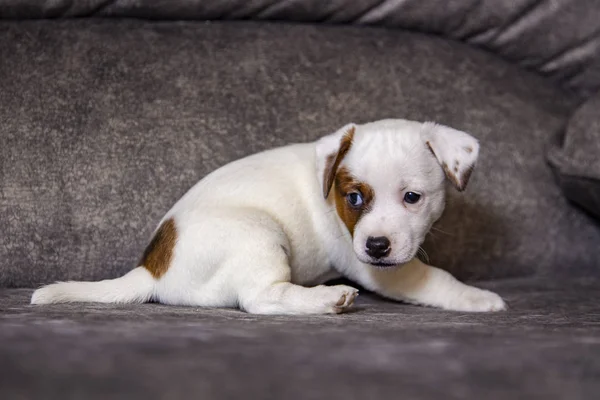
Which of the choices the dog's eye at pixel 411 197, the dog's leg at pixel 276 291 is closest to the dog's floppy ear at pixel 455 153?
the dog's eye at pixel 411 197

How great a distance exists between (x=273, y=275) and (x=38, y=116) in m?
1.11

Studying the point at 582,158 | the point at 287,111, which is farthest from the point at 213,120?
the point at 582,158

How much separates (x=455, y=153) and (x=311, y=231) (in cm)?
50

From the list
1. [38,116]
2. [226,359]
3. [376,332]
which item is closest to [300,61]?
[38,116]

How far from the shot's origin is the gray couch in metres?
2.73

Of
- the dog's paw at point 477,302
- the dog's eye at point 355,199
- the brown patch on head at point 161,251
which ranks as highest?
the dog's eye at point 355,199

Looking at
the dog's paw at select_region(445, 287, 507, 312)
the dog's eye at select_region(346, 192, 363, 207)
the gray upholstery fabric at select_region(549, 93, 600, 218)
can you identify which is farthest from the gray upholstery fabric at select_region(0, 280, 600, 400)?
the gray upholstery fabric at select_region(549, 93, 600, 218)

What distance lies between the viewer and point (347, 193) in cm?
240

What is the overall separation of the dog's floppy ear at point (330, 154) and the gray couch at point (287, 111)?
403 mm

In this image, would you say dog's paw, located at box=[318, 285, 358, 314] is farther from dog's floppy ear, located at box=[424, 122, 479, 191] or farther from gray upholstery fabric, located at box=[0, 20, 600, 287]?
gray upholstery fabric, located at box=[0, 20, 600, 287]

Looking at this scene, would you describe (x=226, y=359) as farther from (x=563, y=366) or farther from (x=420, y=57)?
(x=420, y=57)

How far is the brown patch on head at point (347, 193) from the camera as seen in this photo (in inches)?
92.7

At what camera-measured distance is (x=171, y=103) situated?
9.50ft

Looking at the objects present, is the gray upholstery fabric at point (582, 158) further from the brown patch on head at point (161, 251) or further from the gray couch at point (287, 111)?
the brown patch on head at point (161, 251)
